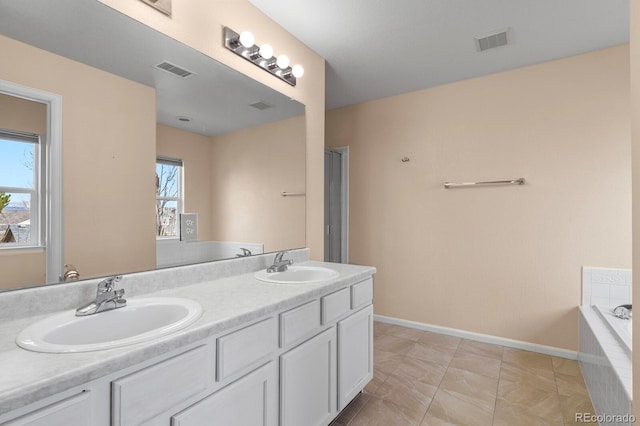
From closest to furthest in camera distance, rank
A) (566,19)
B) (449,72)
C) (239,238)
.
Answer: (239,238)
(566,19)
(449,72)

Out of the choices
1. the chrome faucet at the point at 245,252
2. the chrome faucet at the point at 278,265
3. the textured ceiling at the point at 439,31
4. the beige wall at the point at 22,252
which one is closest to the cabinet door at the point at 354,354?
the chrome faucet at the point at 278,265

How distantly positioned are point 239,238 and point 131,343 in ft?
3.77

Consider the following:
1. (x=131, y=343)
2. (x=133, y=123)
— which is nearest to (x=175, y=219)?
(x=133, y=123)

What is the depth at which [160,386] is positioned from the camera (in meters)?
0.90

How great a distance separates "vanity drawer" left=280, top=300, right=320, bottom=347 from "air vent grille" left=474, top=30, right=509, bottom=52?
7.23 ft

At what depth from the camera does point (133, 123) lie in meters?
1.43

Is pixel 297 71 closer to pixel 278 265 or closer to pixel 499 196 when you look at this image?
pixel 278 265

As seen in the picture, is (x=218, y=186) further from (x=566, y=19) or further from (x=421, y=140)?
(x=566, y=19)

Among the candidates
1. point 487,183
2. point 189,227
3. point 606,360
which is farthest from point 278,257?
point 487,183

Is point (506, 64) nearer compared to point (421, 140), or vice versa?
point (506, 64)

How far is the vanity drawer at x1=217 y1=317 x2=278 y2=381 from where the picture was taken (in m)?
1.08

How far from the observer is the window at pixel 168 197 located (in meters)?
1.54

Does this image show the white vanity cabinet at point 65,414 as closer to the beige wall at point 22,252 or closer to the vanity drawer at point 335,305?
the beige wall at point 22,252

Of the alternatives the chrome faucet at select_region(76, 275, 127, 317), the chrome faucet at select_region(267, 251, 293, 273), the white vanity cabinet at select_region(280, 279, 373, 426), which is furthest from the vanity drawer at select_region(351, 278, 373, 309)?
the chrome faucet at select_region(76, 275, 127, 317)
